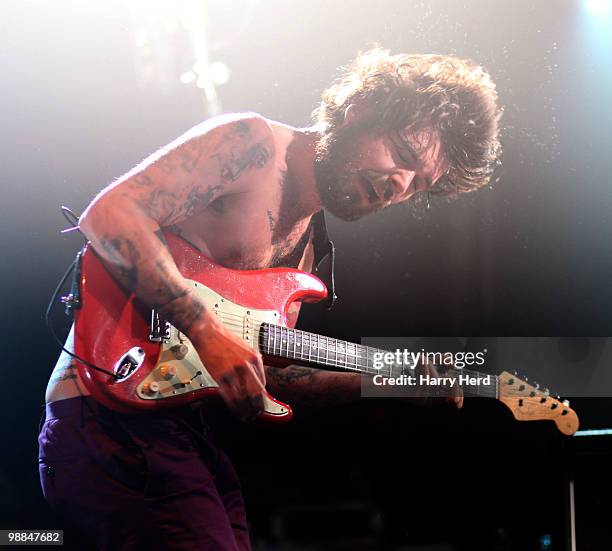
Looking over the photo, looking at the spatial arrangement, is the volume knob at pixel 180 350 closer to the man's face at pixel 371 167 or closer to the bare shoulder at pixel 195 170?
the bare shoulder at pixel 195 170

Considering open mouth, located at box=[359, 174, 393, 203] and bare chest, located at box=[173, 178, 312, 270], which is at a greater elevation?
open mouth, located at box=[359, 174, 393, 203]

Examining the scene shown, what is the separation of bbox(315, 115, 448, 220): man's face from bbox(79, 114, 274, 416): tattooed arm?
1.02 ft

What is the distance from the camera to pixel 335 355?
201 centimetres

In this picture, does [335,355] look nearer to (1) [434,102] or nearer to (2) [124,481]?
(2) [124,481]

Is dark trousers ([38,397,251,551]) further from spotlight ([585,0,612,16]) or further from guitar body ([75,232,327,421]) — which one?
spotlight ([585,0,612,16])

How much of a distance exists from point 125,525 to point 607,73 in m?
2.00

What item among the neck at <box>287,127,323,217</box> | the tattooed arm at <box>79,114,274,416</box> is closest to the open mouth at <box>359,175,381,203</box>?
the neck at <box>287,127,323,217</box>

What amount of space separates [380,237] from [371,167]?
22 centimetres

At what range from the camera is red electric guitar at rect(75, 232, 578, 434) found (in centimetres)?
168

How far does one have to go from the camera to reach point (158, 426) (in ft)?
5.76

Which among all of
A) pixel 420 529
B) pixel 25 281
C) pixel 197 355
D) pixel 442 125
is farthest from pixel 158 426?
pixel 442 125

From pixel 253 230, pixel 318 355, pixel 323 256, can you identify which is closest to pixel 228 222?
pixel 253 230

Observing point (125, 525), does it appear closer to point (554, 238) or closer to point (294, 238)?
point (294, 238)

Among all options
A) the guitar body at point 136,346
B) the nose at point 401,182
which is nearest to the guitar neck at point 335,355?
the guitar body at point 136,346
